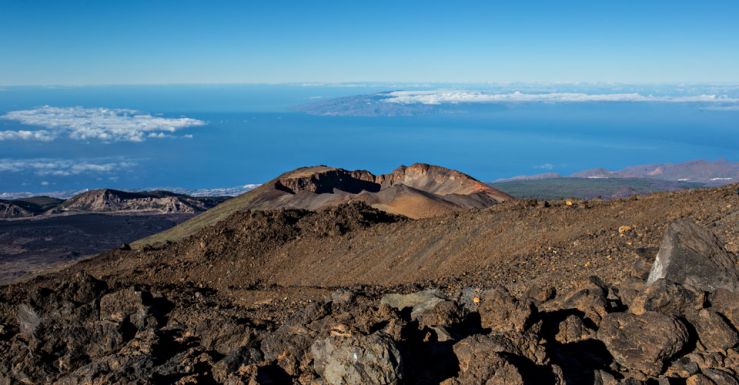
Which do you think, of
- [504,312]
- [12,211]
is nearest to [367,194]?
A: [504,312]

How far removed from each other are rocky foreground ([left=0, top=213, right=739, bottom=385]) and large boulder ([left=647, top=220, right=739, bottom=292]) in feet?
0.05

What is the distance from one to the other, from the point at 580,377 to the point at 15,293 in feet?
45.7

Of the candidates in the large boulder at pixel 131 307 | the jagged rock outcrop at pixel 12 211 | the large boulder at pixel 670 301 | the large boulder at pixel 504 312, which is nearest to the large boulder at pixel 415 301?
the large boulder at pixel 504 312

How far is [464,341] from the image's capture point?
6086 millimetres

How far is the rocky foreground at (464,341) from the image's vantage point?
19.0 feet

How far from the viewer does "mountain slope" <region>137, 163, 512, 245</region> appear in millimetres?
39656

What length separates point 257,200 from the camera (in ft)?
161

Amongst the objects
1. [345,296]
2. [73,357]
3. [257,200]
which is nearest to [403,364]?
[345,296]

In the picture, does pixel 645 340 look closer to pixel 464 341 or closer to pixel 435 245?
pixel 464 341

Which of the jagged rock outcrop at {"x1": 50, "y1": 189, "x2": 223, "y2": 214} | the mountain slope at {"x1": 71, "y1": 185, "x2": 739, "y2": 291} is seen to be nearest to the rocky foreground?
the mountain slope at {"x1": 71, "y1": 185, "x2": 739, "y2": 291}

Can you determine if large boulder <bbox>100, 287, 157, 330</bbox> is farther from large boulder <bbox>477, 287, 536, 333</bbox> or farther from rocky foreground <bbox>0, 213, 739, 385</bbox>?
large boulder <bbox>477, 287, 536, 333</bbox>

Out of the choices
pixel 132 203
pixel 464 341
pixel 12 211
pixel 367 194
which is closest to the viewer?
pixel 464 341

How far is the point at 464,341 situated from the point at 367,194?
37.0 m

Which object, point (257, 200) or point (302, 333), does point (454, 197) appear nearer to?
point (257, 200)
